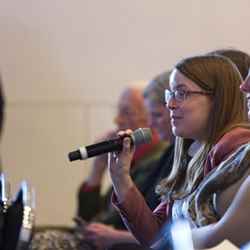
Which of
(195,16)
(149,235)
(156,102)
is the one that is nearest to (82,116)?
(195,16)

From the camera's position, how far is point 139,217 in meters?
2.03

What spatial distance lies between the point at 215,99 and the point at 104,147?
1.13 feet

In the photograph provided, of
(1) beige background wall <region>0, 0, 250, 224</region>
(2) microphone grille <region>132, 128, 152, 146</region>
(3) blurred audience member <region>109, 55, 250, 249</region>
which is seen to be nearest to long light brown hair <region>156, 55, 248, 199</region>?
(3) blurred audience member <region>109, 55, 250, 249</region>

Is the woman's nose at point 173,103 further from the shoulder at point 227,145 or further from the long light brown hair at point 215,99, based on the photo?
the shoulder at point 227,145

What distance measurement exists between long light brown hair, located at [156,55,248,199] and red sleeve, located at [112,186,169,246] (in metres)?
0.09

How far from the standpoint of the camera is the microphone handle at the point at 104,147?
5.95 feet

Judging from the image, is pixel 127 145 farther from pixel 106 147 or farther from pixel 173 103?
pixel 173 103

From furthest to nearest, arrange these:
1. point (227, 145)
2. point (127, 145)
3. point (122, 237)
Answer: point (122, 237) → point (127, 145) → point (227, 145)

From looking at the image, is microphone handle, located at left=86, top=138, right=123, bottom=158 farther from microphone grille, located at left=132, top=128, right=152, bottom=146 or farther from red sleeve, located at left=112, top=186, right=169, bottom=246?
red sleeve, located at left=112, top=186, right=169, bottom=246

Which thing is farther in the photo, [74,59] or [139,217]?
[74,59]

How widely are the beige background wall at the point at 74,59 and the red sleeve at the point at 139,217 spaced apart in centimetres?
233

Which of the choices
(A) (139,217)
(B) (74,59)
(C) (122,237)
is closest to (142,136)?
(A) (139,217)

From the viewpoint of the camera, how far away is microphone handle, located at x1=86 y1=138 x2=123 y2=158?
181 cm

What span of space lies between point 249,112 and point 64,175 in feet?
8.95
